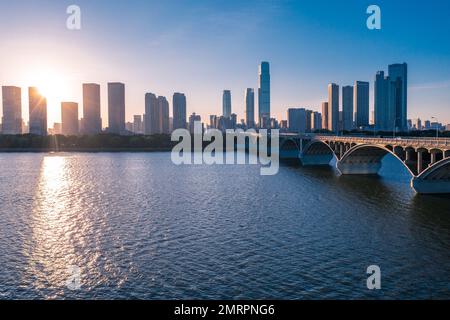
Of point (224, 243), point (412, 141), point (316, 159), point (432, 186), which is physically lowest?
point (224, 243)

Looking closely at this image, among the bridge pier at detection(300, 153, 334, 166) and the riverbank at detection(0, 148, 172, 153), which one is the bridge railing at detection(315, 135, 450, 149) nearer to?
the bridge pier at detection(300, 153, 334, 166)

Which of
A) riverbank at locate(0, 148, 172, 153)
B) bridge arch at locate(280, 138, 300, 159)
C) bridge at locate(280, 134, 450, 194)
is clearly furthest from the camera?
riverbank at locate(0, 148, 172, 153)

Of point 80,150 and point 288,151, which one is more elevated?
point 288,151

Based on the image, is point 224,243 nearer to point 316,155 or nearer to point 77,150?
point 316,155

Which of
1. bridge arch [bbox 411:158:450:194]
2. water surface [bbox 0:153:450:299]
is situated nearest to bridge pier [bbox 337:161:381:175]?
water surface [bbox 0:153:450:299]

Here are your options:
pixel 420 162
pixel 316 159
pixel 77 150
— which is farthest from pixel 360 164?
pixel 77 150

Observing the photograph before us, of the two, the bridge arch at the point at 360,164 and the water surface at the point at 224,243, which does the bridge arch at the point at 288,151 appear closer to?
the bridge arch at the point at 360,164

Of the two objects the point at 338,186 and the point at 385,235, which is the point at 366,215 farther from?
the point at 338,186

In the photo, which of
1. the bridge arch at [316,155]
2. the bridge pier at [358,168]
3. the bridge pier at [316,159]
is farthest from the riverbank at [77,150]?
the bridge pier at [358,168]
